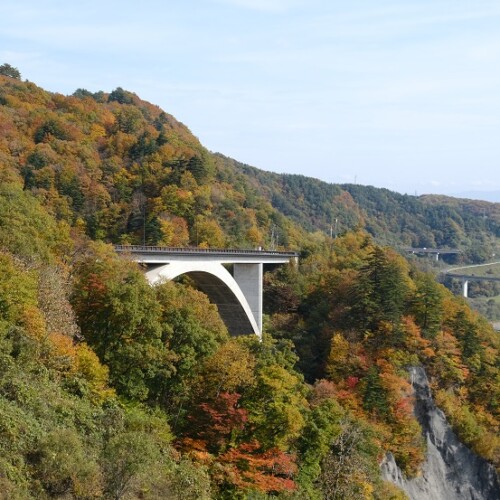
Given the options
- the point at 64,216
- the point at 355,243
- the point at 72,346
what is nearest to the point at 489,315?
the point at 355,243

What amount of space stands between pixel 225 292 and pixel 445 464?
50.8 ft

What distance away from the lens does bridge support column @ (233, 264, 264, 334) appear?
1779 inches

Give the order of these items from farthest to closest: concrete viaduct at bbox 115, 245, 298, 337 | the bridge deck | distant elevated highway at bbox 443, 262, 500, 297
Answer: distant elevated highway at bbox 443, 262, 500, 297, concrete viaduct at bbox 115, 245, 298, 337, the bridge deck

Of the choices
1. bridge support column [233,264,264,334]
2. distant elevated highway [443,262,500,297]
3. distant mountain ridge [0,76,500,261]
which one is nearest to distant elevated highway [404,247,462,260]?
distant elevated highway [443,262,500,297]

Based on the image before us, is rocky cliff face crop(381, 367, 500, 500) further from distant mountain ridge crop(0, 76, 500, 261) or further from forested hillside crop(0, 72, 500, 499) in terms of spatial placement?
distant mountain ridge crop(0, 76, 500, 261)

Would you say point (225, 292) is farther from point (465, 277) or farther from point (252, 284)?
point (465, 277)

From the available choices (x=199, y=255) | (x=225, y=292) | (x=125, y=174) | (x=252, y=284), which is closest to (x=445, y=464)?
(x=225, y=292)

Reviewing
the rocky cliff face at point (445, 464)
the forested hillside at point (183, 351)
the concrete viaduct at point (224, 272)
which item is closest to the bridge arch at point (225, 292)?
the concrete viaduct at point (224, 272)

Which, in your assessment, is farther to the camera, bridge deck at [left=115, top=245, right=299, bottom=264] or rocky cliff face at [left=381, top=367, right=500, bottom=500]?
rocky cliff face at [left=381, top=367, right=500, bottom=500]

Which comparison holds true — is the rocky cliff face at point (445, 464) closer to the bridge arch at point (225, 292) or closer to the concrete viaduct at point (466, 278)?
the bridge arch at point (225, 292)

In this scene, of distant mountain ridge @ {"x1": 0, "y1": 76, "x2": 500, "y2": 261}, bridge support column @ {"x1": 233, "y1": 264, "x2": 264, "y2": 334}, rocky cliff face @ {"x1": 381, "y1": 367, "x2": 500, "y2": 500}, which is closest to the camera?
rocky cliff face @ {"x1": 381, "y1": 367, "x2": 500, "y2": 500}

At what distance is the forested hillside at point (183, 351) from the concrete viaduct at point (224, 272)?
250 cm

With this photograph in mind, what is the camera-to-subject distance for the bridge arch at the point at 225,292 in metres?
39.3

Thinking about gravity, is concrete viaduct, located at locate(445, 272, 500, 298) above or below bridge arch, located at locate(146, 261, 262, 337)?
below
